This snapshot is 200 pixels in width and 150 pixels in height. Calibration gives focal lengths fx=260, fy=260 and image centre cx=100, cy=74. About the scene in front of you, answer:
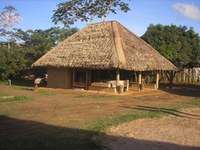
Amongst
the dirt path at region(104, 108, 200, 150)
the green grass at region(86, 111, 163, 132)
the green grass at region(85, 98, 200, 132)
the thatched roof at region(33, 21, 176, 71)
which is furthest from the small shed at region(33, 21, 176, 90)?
the dirt path at region(104, 108, 200, 150)

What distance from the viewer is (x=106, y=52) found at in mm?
17656

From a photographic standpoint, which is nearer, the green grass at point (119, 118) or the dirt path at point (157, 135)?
the dirt path at point (157, 135)

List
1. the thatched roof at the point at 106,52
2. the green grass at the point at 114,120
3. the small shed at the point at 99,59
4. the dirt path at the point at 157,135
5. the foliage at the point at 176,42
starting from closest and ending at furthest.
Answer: the dirt path at the point at 157,135 → the green grass at the point at 114,120 → the thatched roof at the point at 106,52 → the small shed at the point at 99,59 → the foliage at the point at 176,42

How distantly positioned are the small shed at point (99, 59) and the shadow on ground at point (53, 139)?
31.0ft

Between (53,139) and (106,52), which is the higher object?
(106,52)

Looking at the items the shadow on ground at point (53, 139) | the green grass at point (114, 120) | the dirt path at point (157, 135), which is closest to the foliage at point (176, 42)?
the green grass at point (114, 120)

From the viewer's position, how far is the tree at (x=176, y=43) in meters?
26.0

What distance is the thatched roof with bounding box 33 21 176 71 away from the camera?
55.6ft

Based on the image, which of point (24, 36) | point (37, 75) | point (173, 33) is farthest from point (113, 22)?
point (24, 36)

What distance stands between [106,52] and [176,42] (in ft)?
39.5

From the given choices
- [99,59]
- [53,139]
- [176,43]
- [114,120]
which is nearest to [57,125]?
[53,139]

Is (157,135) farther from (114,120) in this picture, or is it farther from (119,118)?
(119,118)

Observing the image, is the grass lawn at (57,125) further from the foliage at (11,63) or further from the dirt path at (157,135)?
the foliage at (11,63)

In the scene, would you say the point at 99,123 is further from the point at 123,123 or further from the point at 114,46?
the point at 114,46
